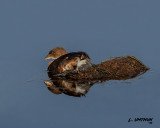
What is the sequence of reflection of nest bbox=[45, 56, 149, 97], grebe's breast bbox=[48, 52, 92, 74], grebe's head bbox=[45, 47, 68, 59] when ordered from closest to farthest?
reflection of nest bbox=[45, 56, 149, 97]
grebe's breast bbox=[48, 52, 92, 74]
grebe's head bbox=[45, 47, 68, 59]

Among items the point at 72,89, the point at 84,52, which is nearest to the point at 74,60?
the point at 84,52

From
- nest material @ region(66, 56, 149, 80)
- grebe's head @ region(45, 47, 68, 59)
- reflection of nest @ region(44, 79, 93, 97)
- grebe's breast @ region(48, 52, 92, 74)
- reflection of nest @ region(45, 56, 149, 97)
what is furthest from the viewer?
Answer: grebe's head @ region(45, 47, 68, 59)

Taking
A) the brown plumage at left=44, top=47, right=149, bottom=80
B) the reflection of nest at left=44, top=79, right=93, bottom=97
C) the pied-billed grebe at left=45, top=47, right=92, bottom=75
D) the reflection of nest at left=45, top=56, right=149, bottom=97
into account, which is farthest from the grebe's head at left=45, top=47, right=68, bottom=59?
the reflection of nest at left=44, top=79, right=93, bottom=97

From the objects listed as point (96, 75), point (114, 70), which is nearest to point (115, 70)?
point (114, 70)

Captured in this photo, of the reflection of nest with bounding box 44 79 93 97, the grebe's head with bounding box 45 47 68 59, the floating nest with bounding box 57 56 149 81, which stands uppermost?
the grebe's head with bounding box 45 47 68 59

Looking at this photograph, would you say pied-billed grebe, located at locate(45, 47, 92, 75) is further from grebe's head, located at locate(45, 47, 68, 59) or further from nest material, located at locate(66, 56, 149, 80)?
grebe's head, located at locate(45, 47, 68, 59)

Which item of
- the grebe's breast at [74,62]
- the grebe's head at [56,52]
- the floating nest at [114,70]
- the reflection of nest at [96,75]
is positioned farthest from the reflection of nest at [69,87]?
the grebe's head at [56,52]

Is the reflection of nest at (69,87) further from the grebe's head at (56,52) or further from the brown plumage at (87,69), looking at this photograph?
the grebe's head at (56,52)

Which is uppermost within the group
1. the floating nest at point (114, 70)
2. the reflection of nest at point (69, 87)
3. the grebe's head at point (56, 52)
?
the grebe's head at point (56, 52)
